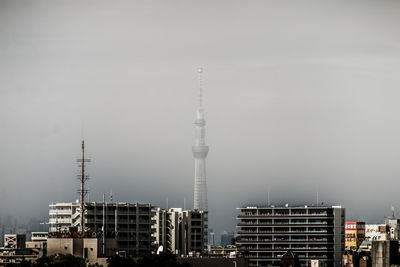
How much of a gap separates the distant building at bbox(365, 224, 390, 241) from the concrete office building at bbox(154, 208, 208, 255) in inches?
818

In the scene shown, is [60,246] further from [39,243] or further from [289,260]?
[289,260]

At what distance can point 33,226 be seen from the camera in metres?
173

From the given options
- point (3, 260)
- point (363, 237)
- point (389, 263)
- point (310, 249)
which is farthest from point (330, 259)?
point (3, 260)

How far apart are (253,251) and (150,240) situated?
18606mm

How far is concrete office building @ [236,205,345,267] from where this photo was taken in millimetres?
147625

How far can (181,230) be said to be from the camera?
143 metres

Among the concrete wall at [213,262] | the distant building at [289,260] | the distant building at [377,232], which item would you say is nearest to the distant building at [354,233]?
the distant building at [377,232]

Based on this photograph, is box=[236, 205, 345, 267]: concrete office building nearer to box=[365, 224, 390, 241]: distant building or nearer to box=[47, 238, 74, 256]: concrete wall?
box=[365, 224, 390, 241]: distant building

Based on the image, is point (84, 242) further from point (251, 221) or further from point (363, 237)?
point (363, 237)

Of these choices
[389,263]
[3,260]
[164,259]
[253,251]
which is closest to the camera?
[164,259]

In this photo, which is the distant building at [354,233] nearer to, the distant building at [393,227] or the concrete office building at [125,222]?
the distant building at [393,227]

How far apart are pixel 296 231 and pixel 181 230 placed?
498 inches

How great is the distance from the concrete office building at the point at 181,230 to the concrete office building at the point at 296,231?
550 cm

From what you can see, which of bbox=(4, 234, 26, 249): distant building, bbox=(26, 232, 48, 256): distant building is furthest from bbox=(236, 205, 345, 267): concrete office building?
bbox=(4, 234, 26, 249): distant building
